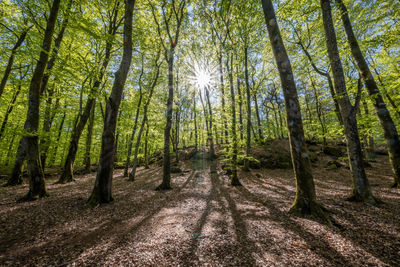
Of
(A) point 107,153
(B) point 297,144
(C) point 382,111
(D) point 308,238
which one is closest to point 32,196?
(A) point 107,153

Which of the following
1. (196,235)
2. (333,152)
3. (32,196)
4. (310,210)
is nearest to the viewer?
Result: (196,235)

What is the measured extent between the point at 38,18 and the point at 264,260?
1534 centimetres

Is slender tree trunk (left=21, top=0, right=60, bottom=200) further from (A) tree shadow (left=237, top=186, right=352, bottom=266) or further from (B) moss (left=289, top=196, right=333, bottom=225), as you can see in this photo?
(B) moss (left=289, top=196, right=333, bottom=225)

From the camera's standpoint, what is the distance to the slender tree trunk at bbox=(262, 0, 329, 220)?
4445 mm

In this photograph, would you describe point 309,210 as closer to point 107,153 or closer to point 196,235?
point 196,235

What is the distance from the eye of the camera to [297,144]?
14.9ft

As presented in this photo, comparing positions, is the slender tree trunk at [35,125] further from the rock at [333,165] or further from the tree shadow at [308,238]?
the rock at [333,165]

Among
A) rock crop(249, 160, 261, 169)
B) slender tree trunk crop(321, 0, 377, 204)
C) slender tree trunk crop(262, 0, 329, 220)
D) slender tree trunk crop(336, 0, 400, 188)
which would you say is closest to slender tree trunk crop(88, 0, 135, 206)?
slender tree trunk crop(262, 0, 329, 220)

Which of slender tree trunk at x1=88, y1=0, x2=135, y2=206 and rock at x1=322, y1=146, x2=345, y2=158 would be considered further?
rock at x1=322, y1=146, x2=345, y2=158

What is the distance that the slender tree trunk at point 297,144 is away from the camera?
4445 millimetres

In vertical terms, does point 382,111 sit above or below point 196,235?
above

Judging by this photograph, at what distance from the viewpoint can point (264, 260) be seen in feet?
8.75

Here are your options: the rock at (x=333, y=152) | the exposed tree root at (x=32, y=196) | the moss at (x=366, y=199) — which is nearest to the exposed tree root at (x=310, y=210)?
the moss at (x=366, y=199)

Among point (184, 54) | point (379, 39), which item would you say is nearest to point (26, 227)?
point (379, 39)
